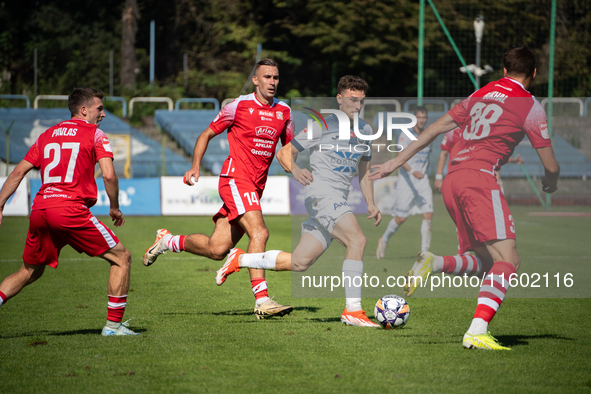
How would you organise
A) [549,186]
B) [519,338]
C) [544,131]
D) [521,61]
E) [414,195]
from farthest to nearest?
[414,195] < [519,338] < [549,186] < [521,61] < [544,131]

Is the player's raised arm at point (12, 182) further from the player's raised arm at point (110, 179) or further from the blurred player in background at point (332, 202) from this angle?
the blurred player in background at point (332, 202)

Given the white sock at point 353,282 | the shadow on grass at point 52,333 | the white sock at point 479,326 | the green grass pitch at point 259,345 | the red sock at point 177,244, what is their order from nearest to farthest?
the green grass pitch at point 259,345
the white sock at point 479,326
the shadow on grass at point 52,333
the white sock at point 353,282
the red sock at point 177,244

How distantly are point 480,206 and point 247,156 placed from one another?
7.68ft

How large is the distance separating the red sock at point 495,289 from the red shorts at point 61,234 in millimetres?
2948

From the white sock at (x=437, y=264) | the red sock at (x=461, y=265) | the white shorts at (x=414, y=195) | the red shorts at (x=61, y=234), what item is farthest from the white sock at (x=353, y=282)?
the white shorts at (x=414, y=195)

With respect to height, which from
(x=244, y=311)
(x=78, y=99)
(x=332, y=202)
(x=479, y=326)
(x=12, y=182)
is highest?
(x=78, y=99)

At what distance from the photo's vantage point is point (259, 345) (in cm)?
509

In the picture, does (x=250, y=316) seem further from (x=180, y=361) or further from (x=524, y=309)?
(x=524, y=309)

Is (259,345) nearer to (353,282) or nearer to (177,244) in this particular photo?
(353,282)

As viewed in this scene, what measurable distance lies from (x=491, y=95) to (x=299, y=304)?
10.2ft

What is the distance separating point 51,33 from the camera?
143 feet

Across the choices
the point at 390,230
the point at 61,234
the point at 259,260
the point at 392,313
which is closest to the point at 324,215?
the point at 259,260

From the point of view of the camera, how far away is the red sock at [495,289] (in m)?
4.91

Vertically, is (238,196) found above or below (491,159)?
below
